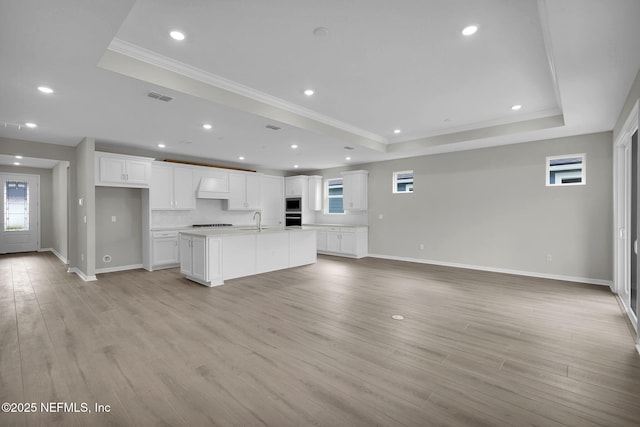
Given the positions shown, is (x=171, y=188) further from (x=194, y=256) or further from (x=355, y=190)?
(x=355, y=190)

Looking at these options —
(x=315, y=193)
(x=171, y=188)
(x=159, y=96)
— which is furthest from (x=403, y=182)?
(x=159, y=96)

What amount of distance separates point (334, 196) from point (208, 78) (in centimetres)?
620

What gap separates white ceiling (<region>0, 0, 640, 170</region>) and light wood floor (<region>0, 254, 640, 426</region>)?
103 inches

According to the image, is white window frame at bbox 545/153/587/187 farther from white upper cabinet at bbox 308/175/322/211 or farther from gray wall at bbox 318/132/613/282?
white upper cabinet at bbox 308/175/322/211

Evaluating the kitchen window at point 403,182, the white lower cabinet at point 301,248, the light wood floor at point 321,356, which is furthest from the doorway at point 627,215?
the white lower cabinet at point 301,248

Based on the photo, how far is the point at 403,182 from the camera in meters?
7.66

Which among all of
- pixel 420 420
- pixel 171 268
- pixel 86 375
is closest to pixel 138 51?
pixel 86 375

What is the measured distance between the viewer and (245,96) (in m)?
3.92

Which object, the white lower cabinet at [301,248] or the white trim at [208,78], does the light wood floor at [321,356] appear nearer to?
the white lower cabinet at [301,248]

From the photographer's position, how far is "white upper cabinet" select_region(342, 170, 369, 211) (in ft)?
27.0

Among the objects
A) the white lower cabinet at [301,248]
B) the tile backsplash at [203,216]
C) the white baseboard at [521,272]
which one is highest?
the tile backsplash at [203,216]

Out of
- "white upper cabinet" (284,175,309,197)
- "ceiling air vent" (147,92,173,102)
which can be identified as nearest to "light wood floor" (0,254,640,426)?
"ceiling air vent" (147,92,173,102)

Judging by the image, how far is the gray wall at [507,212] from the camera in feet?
16.6

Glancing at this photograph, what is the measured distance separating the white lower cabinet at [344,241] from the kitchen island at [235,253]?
5.74ft
